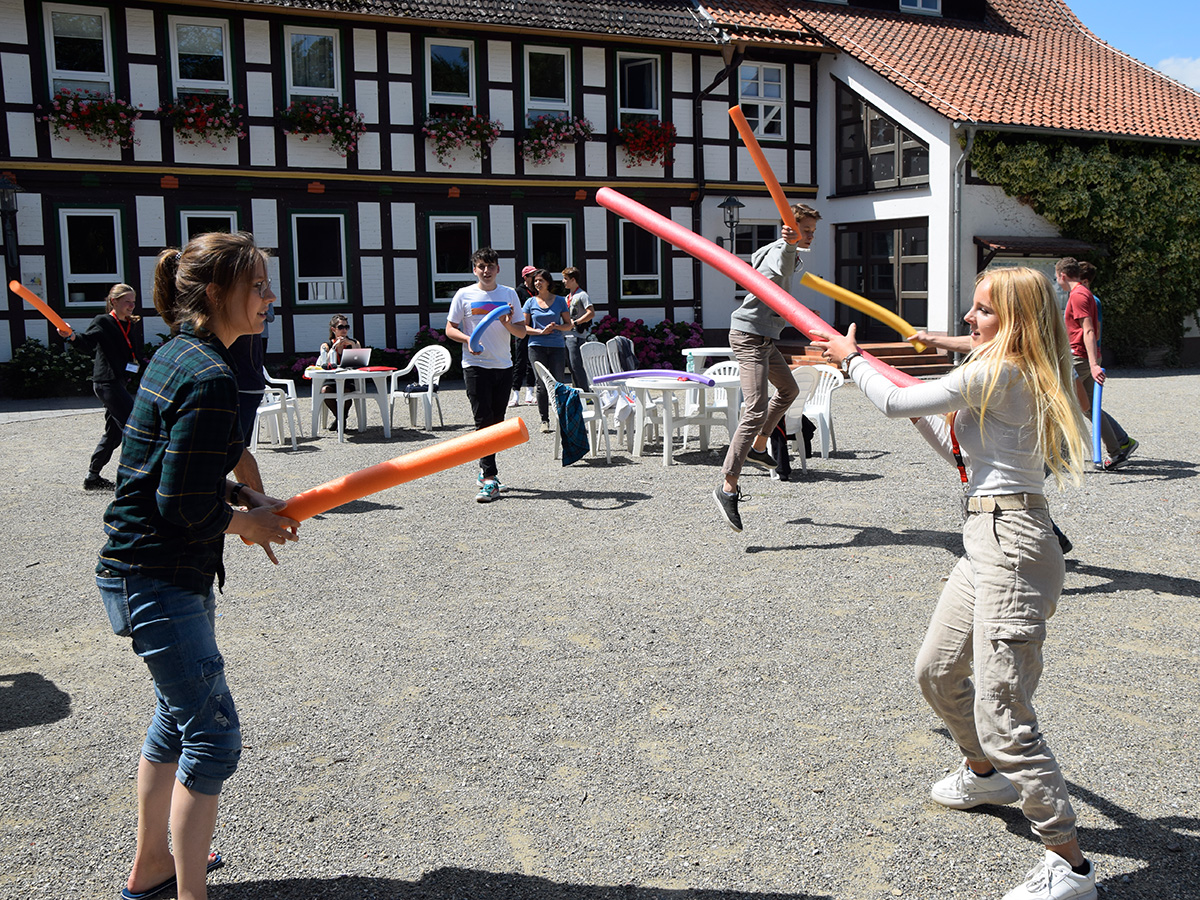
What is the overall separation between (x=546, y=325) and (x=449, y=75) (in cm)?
1103

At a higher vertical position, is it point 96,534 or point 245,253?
point 245,253

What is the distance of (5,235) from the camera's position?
17922mm

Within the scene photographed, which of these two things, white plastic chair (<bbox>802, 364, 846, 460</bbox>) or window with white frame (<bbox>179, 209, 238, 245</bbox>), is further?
window with white frame (<bbox>179, 209, 238, 245</bbox>)

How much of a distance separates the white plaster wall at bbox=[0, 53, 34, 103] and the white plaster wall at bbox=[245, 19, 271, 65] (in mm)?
3644

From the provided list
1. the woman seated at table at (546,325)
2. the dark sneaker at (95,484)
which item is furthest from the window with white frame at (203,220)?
the dark sneaker at (95,484)

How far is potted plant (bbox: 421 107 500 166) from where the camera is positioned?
20641 millimetres

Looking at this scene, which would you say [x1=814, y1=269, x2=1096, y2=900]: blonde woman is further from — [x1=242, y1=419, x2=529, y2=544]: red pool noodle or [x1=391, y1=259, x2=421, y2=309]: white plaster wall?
[x1=391, y1=259, x2=421, y2=309]: white plaster wall

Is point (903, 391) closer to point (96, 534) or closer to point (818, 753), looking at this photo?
point (818, 753)

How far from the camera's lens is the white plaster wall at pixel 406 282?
20953 millimetres

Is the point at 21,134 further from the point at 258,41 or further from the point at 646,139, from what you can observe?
the point at 646,139

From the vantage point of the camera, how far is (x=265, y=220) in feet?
65.4

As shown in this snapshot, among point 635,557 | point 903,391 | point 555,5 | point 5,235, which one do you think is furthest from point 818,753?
point 555,5

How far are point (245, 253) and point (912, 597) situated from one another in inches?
158

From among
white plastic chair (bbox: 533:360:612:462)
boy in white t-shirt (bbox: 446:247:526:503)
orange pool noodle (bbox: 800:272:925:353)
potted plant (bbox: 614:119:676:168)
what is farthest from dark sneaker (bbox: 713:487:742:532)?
potted plant (bbox: 614:119:676:168)
